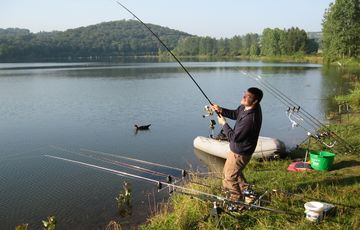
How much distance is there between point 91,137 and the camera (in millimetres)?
17281

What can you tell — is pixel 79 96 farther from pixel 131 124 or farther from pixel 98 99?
pixel 131 124

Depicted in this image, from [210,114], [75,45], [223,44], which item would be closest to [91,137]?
[210,114]

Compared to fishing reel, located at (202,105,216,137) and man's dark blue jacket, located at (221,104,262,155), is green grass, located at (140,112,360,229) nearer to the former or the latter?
man's dark blue jacket, located at (221,104,262,155)

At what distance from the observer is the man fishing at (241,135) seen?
5641 mm

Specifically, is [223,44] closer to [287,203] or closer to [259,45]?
[259,45]

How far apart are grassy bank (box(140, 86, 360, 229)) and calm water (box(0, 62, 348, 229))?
207 cm

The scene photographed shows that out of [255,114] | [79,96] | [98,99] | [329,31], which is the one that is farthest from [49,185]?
[329,31]

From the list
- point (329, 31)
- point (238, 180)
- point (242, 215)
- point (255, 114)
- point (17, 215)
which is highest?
point (329, 31)

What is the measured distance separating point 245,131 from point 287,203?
165cm

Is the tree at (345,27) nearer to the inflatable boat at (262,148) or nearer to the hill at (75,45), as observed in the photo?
the inflatable boat at (262,148)

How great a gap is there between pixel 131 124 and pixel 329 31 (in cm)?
5232

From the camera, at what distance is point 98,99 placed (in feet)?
98.3

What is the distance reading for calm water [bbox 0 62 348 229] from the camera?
954cm

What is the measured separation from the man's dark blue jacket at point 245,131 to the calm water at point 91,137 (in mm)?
3738
